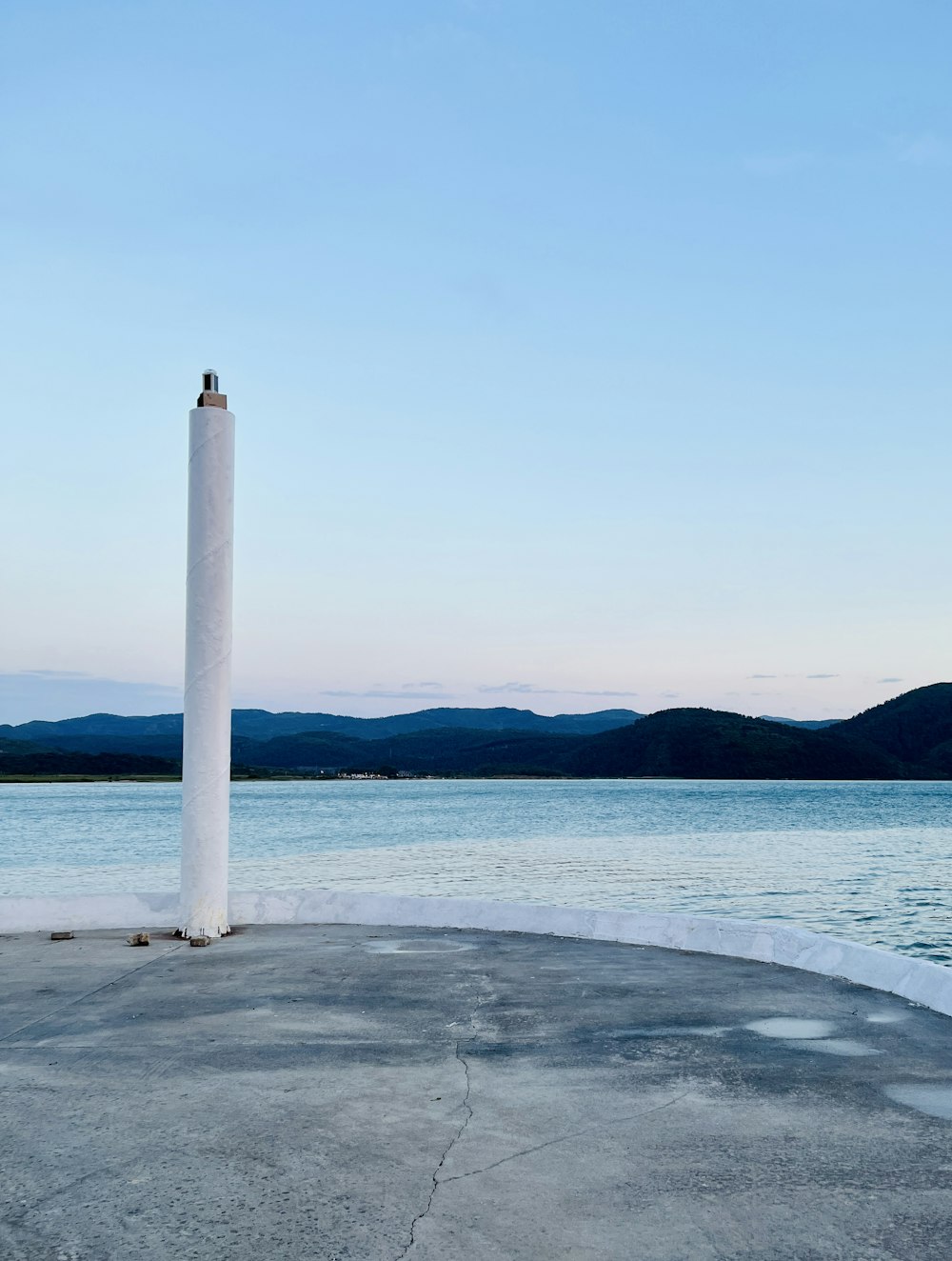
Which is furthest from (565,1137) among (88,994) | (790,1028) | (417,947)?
(417,947)

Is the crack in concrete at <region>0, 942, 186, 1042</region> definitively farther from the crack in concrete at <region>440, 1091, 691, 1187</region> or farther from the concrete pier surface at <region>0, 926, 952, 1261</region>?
the crack in concrete at <region>440, 1091, 691, 1187</region>

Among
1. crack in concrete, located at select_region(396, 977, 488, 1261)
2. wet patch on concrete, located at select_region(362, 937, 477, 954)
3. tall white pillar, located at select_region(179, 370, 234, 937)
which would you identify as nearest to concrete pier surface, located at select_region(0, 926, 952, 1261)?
crack in concrete, located at select_region(396, 977, 488, 1261)

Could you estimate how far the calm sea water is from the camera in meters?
→ 41.6

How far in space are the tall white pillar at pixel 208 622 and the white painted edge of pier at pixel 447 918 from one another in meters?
1.69

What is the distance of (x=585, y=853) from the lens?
65.9 metres

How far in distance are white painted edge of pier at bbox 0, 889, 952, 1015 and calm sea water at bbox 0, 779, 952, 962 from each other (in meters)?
15.6

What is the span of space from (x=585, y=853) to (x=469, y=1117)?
6168 cm

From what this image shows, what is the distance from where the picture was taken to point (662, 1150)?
199 inches

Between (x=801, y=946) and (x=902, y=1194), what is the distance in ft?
18.6

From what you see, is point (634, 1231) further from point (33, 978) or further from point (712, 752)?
point (712, 752)

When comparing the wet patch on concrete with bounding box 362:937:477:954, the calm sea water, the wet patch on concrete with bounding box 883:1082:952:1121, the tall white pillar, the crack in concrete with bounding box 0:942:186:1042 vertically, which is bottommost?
the calm sea water

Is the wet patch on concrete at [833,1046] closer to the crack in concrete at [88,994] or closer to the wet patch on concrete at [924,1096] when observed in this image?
the wet patch on concrete at [924,1096]

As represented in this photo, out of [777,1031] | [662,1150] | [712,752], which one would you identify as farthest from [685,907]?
[712,752]

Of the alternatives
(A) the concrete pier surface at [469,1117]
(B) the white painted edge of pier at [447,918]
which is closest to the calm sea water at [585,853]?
(B) the white painted edge of pier at [447,918]
